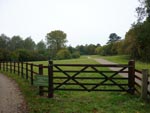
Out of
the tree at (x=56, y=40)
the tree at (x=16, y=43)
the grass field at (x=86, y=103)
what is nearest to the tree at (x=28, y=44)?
the tree at (x=16, y=43)

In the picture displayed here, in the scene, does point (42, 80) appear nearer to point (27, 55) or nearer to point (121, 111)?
point (121, 111)

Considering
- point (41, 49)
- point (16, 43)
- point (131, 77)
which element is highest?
point (16, 43)

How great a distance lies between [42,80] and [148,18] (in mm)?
25217

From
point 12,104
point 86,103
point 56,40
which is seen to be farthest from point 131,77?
point 56,40

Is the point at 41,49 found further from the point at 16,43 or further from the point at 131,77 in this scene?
the point at 131,77

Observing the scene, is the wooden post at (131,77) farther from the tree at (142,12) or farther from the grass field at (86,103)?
the tree at (142,12)

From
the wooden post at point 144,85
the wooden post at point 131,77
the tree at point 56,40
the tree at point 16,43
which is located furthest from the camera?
the tree at point 16,43

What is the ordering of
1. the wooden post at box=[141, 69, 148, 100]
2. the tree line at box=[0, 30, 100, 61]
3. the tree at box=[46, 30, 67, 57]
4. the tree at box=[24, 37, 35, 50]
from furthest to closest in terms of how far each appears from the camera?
the tree at box=[24, 37, 35, 50] < the tree at box=[46, 30, 67, 57] < the tree line at box=[0, 30, 100, 61] < the wooden post at box=[141, 69, 148, 100]

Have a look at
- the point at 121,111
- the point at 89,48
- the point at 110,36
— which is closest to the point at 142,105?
the point at 121,111

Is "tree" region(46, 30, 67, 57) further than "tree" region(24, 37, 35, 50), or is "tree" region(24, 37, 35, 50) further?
"tree" region(24, 37, 35, 50)

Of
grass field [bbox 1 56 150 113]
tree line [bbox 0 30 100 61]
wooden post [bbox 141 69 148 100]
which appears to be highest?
tree line [bbox 0 30 100 61]

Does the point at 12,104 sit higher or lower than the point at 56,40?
lower

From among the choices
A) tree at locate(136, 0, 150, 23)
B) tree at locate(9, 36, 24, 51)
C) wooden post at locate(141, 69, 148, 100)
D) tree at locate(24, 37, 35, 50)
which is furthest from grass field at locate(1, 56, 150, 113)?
tree at locate(24, 37, 35, 50)

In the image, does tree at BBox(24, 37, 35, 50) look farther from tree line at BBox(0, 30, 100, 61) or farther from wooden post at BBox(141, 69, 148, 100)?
wooden post at BBox(141, 69, 148, 100)
